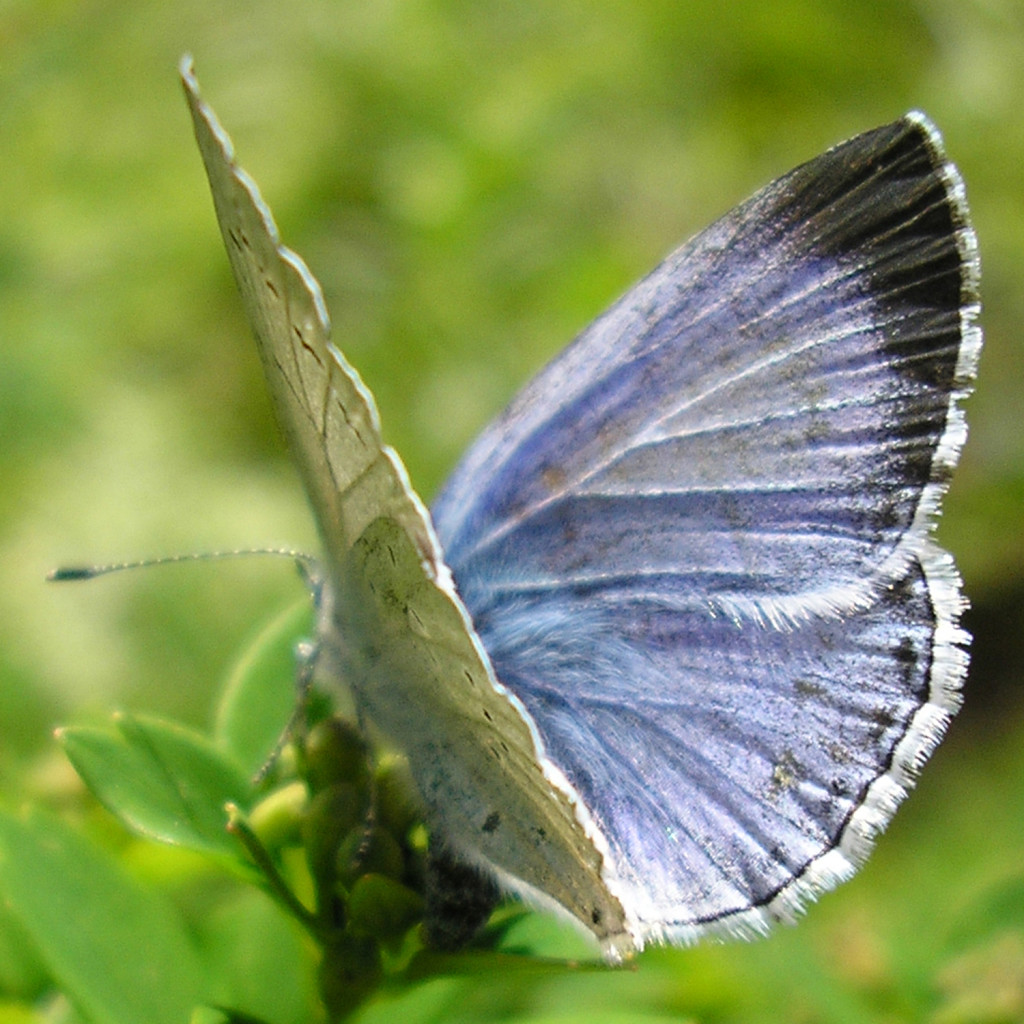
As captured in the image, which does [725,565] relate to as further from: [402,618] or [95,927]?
[95,927]

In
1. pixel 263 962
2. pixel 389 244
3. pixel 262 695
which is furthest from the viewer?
pixel 389 244

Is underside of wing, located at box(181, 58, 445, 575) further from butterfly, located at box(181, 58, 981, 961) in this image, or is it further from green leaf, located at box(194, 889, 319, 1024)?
green leaf, located at box(194, 889, 319, 1024)

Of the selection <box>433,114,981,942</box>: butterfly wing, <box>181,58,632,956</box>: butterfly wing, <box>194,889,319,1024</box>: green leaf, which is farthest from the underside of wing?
<box>194,889,319,1024</box>: green leaf

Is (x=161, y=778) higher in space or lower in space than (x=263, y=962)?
higher

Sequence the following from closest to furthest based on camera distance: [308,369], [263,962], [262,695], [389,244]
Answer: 1. [308,369]
2. [263,962]
3. [262,695]
4. [389,244]

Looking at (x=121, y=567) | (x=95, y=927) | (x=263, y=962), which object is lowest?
(x=263, y=962)

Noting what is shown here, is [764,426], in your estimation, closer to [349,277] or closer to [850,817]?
[850,817]

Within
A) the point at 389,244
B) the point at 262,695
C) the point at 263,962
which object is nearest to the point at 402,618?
the point at 262,695

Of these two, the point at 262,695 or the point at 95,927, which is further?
the point at 262,695
